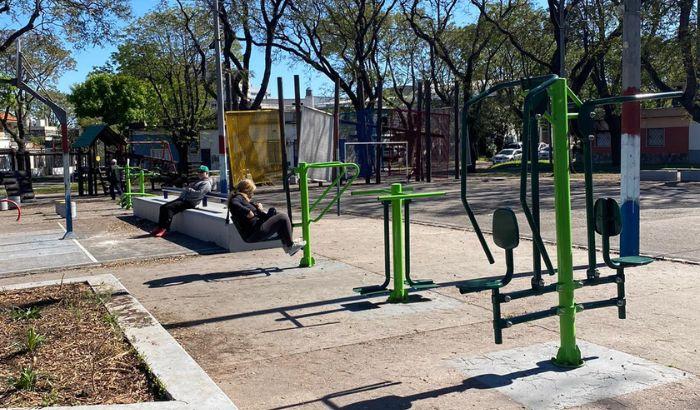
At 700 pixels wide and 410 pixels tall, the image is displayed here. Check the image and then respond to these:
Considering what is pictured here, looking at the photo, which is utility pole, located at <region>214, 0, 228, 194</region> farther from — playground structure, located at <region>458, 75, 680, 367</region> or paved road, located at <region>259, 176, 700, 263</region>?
playground structure, located at <region>458, 75, 680, 367</region>

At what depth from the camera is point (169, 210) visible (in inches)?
518

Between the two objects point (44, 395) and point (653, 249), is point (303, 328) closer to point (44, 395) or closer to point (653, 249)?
point (44, 395)

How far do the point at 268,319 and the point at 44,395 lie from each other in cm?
249

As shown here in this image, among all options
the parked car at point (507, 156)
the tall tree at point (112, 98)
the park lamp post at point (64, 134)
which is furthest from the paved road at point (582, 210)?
the tall tree at point (112, 98)

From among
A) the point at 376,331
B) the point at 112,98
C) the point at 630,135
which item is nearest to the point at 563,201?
the point at 376,331

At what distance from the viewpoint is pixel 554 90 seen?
4.49 meters

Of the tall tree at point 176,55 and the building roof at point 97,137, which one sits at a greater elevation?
the tall tree at point 176,55

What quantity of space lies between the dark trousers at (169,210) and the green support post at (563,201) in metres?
9.73

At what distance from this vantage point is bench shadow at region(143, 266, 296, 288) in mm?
8305

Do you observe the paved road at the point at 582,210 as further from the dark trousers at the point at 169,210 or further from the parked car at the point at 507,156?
the parked car at the point at 507,156

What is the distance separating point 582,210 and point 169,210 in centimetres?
893

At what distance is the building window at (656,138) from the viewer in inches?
1788

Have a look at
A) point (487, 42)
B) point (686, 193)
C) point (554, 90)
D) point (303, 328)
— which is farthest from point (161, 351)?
point (487, 42)

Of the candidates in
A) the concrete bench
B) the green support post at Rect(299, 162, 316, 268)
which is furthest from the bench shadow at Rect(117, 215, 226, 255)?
the green support post at Rect(299, 162, 316, 268)
